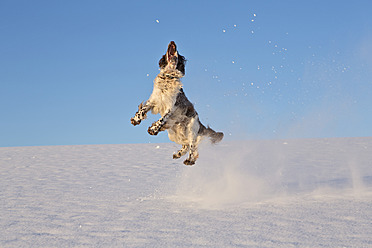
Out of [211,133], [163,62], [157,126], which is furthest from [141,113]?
[211,133]

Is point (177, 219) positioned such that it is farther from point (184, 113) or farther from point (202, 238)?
point (184, 113)

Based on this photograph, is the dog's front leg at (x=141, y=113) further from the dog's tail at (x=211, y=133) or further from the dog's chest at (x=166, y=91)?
the dog's tail at (x=211, y=133)

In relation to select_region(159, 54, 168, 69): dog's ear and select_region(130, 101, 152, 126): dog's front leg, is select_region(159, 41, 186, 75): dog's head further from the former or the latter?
select_region(130, 101, 152, 126): dog's front leg

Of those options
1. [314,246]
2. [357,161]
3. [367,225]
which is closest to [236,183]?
[367,225]

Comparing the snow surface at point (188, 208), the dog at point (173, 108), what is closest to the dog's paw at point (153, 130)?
the dog at point (173, 108)

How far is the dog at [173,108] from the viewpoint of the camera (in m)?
6.99

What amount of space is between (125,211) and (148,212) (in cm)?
67

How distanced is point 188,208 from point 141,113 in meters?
3.72

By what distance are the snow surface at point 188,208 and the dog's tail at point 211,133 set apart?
0.26m

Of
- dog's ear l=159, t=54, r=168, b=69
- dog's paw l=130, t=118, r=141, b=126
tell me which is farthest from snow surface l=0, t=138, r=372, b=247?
dog's ear l=159, t=54, r=168, b=69

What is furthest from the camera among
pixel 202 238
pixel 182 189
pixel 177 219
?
pixel 182 189

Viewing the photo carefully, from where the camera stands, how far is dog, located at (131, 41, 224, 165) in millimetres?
6992

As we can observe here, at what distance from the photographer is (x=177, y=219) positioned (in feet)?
28.9

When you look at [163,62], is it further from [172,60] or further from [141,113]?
[141,113]
